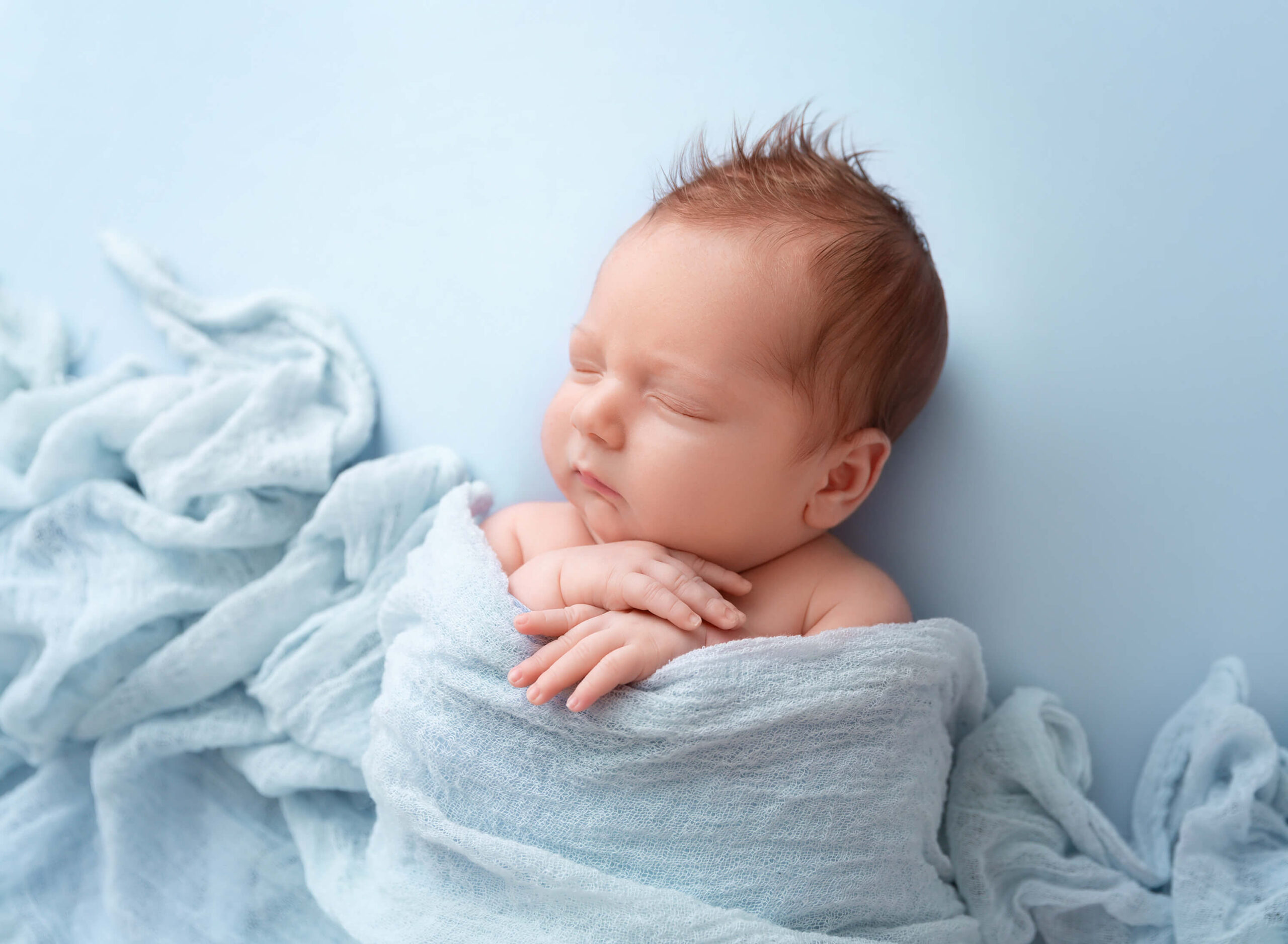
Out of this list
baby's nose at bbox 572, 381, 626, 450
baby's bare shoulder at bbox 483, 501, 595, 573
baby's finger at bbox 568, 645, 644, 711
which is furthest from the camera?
baby's bare shoulder at bbox 483, 501, 595, 573

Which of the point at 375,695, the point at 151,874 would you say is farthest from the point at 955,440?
the point at 151,874

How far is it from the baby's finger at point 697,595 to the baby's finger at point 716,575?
0.11ft

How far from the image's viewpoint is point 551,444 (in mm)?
1012

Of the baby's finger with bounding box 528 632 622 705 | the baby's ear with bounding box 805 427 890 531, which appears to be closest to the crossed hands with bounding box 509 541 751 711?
the baby's finger with bounding box 528 632 622 705

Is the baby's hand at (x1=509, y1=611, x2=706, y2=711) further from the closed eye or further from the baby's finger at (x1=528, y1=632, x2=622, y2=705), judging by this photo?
the closed eye

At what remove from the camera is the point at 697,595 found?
0.92 metres

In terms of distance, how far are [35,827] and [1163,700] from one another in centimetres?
141

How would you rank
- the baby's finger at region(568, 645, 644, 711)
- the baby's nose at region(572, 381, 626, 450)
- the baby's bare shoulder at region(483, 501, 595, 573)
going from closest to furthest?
the baby's finger at region(568, 645, 644, 711) < the baby's nose at region(572, 381, 626, 450) < the baby's bare shoulder at region(483, 501, 595, 573)

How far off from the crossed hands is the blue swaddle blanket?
0.13ft

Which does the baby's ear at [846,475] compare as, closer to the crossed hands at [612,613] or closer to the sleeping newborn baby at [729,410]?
the sleeping newborn baby at [729,410]

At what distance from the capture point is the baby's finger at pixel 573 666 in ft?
2.73

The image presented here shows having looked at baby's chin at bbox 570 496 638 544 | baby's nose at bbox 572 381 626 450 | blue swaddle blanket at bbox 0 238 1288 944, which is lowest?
blue swaddle blanket at bbox 0 238 1288 944

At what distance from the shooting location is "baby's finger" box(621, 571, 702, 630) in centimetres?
89

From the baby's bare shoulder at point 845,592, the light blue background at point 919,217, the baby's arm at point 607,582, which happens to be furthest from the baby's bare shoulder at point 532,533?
the baby's bare shoulder at point 845,592
